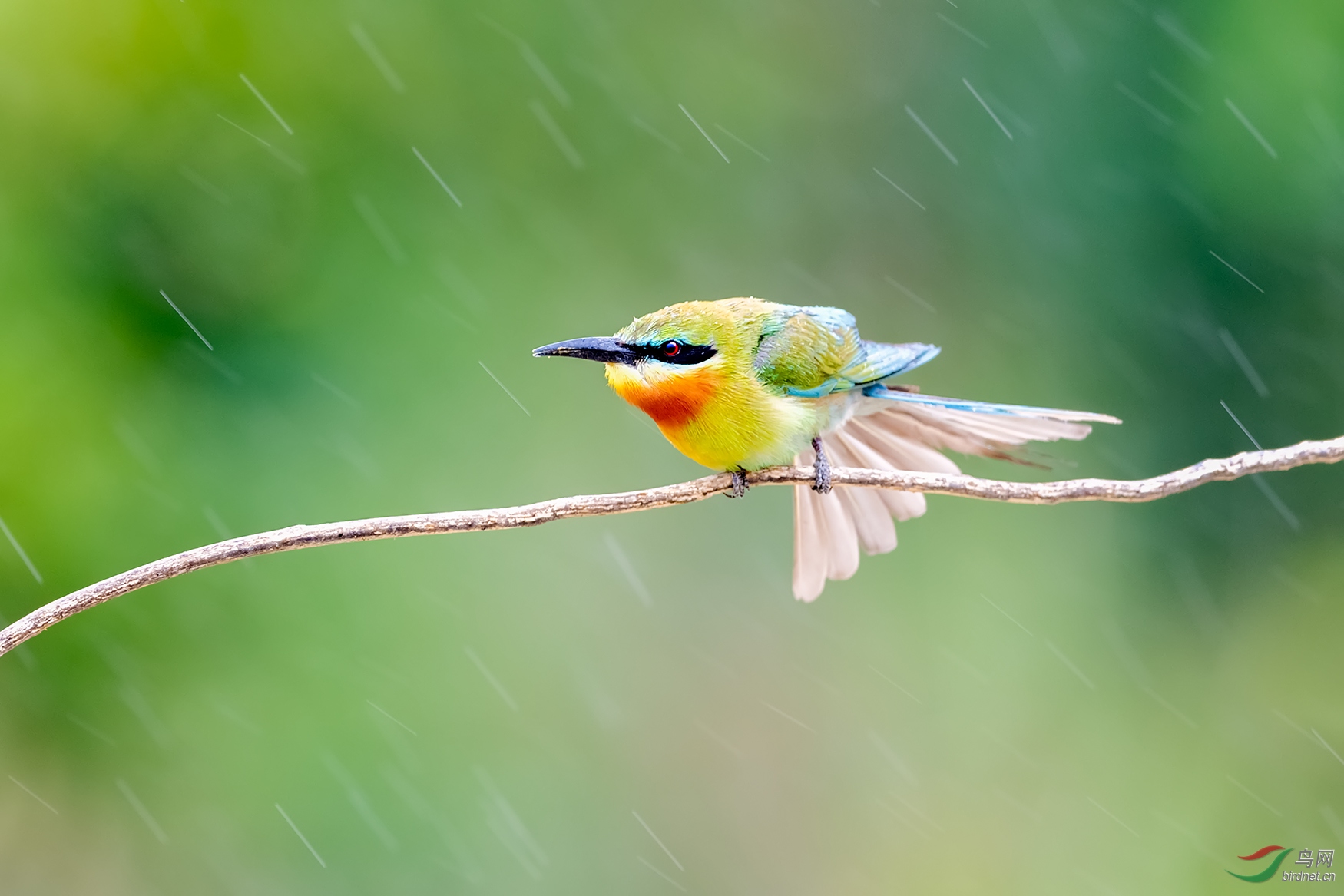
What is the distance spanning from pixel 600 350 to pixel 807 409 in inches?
18.0

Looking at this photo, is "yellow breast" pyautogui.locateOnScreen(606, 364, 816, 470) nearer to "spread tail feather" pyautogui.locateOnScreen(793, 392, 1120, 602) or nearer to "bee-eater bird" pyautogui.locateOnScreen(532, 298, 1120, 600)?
"bee-eater bird" pyautogui.locateOnScreen(532, 298, 1120, 600)

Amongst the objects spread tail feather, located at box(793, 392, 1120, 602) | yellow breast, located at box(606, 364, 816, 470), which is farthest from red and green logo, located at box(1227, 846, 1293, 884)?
yellow breast, located at box(606, 364, 816, 470)

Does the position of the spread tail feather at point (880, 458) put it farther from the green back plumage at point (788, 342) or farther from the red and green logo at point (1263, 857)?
the red and green logo at point (1263, 857)

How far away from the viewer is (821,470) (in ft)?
5.78

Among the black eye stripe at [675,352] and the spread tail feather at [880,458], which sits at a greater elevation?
the black eye stripe at [675,352]

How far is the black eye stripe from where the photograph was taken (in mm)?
1635

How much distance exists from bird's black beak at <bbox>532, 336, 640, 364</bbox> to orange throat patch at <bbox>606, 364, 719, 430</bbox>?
2cm

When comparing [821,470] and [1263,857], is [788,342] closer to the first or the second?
[821,470]

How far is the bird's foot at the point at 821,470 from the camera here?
5.57 feet

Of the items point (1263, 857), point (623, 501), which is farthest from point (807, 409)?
point (1263, 857)

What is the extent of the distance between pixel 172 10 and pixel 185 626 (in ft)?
5.55

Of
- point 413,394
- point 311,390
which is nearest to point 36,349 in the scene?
point 311,390

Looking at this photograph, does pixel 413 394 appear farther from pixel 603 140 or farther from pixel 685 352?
pixel 685 352

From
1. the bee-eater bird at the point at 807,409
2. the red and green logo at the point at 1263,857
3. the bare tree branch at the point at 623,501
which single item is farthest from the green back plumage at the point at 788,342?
the red and green logo at the point at 1263,857
